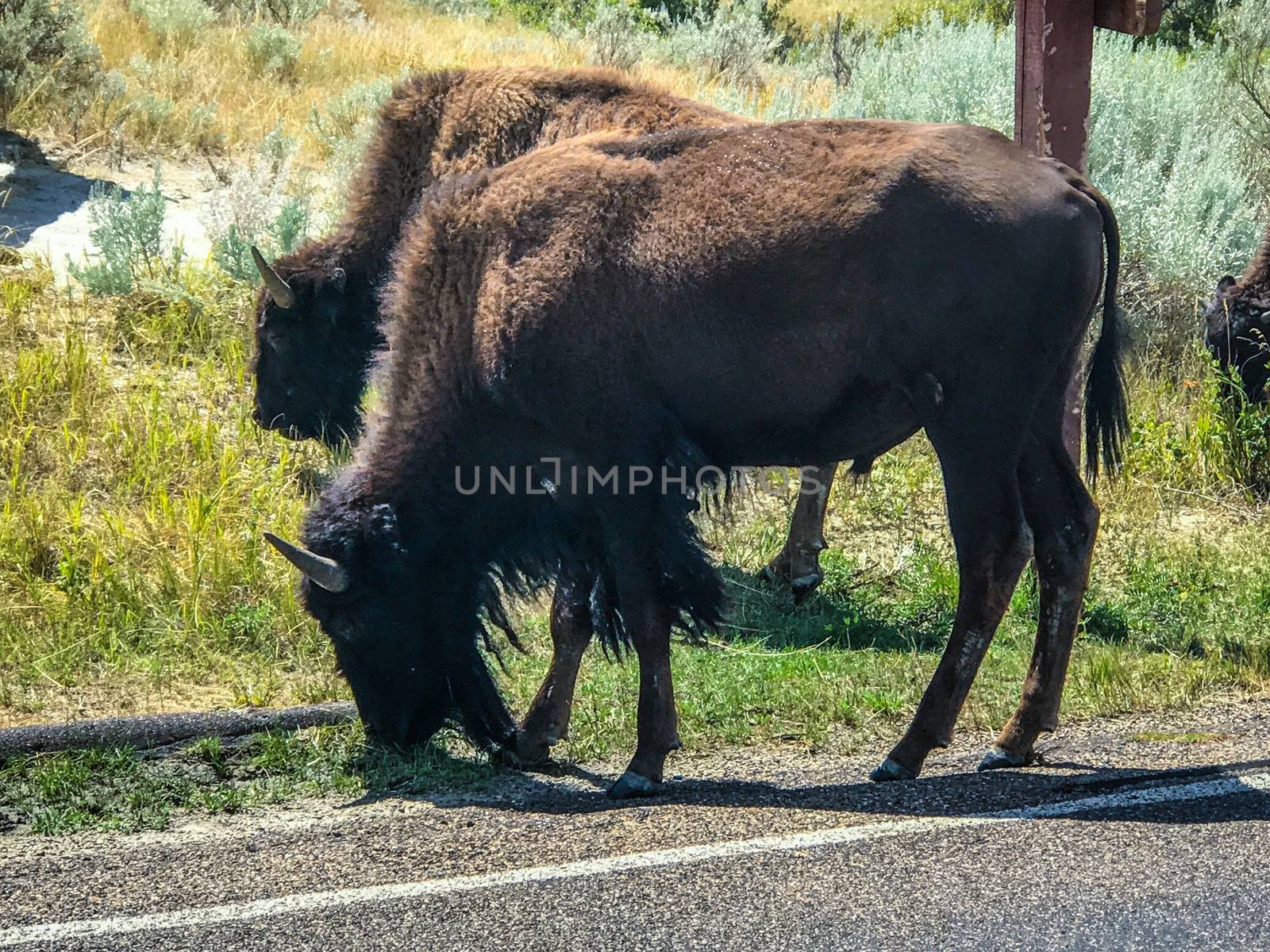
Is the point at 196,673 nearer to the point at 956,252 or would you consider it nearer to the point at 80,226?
the point at 956,252

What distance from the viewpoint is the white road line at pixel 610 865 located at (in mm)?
3887

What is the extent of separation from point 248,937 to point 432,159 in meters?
4.65

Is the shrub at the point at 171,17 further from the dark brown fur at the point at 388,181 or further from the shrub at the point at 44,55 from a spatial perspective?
the dark brown fur at the point at 388,181

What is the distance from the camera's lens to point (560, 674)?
18.0 ft

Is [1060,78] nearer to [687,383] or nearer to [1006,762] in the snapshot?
[687,383]

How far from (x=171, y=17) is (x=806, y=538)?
11.5m

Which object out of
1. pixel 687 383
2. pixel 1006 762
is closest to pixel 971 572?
pixel 1006 762

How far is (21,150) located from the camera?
11.8m

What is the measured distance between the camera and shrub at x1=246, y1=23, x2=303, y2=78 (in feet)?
50.7

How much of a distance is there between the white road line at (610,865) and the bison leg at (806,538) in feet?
9.73

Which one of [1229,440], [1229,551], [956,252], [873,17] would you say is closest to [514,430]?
[956,252]

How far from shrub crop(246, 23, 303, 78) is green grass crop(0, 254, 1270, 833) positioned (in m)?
6.02

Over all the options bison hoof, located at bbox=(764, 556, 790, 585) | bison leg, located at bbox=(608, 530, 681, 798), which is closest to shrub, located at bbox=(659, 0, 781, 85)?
bison hoof, located at bbox=(764, 556, 790, 585)

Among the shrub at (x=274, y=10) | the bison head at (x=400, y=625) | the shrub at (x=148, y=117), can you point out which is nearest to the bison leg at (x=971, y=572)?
the bison head at (x=400, y=625)
